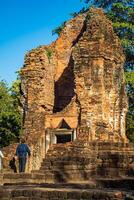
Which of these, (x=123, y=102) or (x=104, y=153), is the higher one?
(x=123, y=102)

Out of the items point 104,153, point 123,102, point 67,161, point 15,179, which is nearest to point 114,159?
point 104,153

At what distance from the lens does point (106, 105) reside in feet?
71.8

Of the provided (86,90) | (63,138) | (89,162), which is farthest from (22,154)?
(86,90)

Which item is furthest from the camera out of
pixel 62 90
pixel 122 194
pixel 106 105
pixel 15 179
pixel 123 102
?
pixel 62 90

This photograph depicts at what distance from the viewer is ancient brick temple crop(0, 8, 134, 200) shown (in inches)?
709

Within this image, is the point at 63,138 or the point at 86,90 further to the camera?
the point at 63,138

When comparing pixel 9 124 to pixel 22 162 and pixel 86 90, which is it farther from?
pixel 22 162

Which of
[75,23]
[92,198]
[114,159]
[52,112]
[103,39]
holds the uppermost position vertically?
[75,23]

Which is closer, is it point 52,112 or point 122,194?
point 122,194

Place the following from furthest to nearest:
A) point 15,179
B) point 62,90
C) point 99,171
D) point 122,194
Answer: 1. point 62,90
2. point 99,171
3. point 15,179
4. point 122,194

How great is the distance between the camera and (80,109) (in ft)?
70.8

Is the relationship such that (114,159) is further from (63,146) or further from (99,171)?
(63,146)

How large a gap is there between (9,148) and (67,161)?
3.27 m

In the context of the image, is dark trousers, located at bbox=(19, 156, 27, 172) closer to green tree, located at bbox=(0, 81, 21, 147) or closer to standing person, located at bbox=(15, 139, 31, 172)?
standing person, located at bbox=(15, 139, 31, 172)
